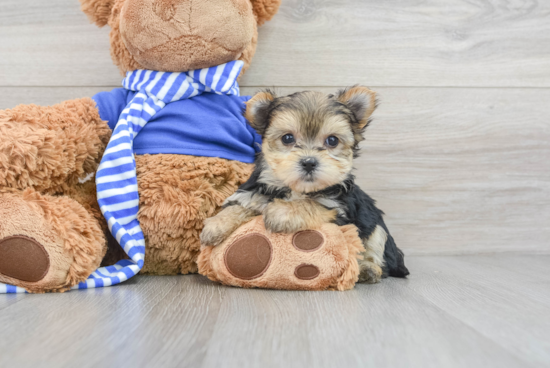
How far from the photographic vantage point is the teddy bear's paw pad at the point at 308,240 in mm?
1470

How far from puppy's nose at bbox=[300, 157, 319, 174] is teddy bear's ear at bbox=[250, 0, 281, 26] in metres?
0.86

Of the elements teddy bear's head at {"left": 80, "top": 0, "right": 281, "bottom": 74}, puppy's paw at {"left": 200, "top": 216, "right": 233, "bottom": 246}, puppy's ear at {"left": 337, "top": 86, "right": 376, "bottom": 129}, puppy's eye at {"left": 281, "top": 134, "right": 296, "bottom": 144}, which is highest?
teddy bear's head at {"left": 80, "top": 0, "right": 281, "bottom": 74}

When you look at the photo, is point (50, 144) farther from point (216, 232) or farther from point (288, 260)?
point (288, 260)

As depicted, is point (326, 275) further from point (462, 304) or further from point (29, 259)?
point (29, 259)

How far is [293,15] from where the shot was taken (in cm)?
222

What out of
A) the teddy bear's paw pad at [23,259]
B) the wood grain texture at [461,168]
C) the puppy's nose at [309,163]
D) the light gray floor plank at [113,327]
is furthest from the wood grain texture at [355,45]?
the light gray floor plank at [113,327]

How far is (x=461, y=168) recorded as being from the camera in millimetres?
2320

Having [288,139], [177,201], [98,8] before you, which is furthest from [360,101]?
[98,8]

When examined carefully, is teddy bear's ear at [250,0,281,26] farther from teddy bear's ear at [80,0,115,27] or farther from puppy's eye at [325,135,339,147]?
puppy's eye at [325,135,339,147]

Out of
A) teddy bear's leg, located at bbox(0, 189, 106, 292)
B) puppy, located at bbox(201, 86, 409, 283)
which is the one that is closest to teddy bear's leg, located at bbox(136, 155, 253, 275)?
puppy, located at bbox(201, 86, 409, 283)

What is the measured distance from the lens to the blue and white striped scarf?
163 cm

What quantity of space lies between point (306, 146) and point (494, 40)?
1.45m

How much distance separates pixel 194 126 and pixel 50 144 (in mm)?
529

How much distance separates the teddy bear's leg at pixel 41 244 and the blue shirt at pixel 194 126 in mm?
419
